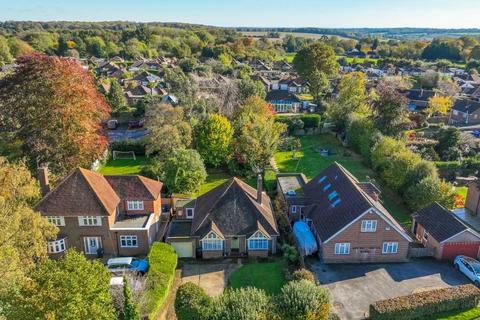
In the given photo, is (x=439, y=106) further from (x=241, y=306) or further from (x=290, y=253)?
(x=241, y=306)

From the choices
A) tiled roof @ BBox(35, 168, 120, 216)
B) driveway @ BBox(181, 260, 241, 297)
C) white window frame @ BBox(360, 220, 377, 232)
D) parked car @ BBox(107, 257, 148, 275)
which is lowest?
driveway @ BBox(181, 260, 241, 297)

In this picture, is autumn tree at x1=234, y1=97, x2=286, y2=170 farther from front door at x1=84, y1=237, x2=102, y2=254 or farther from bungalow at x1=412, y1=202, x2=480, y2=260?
front door at x1=84, y1=237, x2=102, y2=254

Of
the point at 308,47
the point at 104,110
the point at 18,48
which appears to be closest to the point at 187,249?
the point at 104,110

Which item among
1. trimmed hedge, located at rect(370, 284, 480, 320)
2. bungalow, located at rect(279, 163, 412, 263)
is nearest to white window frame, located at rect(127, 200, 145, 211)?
bungalow, located at rect(279, 163, 412, 263)

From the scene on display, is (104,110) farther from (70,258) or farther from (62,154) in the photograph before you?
(70,258)

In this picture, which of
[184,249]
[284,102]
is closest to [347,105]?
[284,102]

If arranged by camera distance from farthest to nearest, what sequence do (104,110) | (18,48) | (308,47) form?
1. (18,48)
2. (308,47)
3. (104,110)
